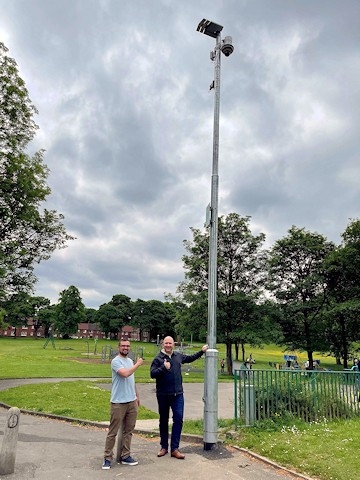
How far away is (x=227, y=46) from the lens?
8.11m

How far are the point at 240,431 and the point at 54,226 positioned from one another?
49.7ft

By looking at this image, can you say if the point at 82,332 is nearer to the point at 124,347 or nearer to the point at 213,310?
the point at 213,310

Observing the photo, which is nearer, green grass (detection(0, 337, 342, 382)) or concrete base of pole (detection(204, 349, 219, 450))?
concrete base of pole (detection(204, 349, 219, 450))

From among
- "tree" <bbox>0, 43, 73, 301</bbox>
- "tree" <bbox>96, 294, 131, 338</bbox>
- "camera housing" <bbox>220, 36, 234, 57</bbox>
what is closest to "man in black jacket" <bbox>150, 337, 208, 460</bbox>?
"camera housing" <bbox>220, 36, 234, 57</bbox>

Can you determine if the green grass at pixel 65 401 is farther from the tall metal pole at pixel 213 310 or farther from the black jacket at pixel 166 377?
the black jacket at pixel 166 377

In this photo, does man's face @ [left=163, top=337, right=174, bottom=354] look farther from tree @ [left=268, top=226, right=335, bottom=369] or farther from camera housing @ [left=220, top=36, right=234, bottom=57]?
tree @ [left=268, top=226, right=335, bottom=369]

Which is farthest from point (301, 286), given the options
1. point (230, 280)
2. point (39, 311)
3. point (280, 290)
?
point (39, 311)

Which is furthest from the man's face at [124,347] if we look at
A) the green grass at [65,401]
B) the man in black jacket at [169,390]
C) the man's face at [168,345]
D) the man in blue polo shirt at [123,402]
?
the green grass at [65,401]

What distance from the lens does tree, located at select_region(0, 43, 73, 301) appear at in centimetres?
1678

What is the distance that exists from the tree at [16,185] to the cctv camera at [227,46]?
453 inches

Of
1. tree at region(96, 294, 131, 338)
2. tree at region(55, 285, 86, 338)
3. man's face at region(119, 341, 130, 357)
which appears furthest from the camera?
tree at region(96, 294, 131, 338)

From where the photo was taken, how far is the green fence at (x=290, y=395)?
8320 millimetres

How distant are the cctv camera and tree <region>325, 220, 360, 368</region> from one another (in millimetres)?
27547

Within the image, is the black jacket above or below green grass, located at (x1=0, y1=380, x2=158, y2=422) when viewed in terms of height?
above
